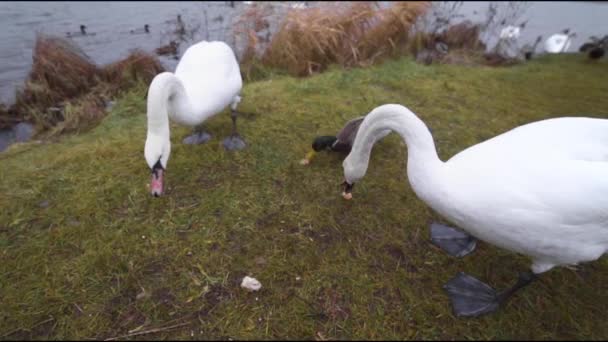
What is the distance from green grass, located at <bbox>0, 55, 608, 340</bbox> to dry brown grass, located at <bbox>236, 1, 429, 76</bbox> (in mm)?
3189

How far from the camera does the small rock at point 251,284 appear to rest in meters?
2.23

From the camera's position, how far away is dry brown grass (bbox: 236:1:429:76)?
6.74 m

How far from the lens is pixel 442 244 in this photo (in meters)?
2.64

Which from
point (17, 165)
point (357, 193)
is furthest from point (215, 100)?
point (17, 165)

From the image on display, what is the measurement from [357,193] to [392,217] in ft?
1.41

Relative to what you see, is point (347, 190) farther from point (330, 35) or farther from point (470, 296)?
point (330, 35)

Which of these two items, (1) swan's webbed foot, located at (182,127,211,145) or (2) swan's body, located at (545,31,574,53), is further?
(2) swan's body, located at (545,31,574,53)

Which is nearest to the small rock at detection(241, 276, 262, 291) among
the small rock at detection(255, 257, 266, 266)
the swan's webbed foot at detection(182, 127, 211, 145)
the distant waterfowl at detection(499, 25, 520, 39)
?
the small rock at detection(255, 257, 266, 266)

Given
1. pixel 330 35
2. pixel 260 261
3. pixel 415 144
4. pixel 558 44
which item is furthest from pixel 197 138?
pixel 558 44

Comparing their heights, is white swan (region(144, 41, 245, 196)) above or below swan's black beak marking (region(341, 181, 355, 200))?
above

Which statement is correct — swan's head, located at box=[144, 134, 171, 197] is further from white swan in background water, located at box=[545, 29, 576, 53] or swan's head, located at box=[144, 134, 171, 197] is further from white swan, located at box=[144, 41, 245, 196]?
white swan in background water, located at box=[545, 29, 576, 53]

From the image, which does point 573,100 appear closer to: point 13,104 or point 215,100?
point 215,100

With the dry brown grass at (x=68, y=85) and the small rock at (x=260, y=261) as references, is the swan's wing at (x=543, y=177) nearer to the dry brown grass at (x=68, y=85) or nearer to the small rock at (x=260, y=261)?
the small rock at (x=260, y=261)

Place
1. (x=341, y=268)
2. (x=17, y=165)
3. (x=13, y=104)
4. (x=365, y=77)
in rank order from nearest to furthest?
(x=341, y=268), (x=17, y=165), (x=13, y=104), (x=365, y=77)
